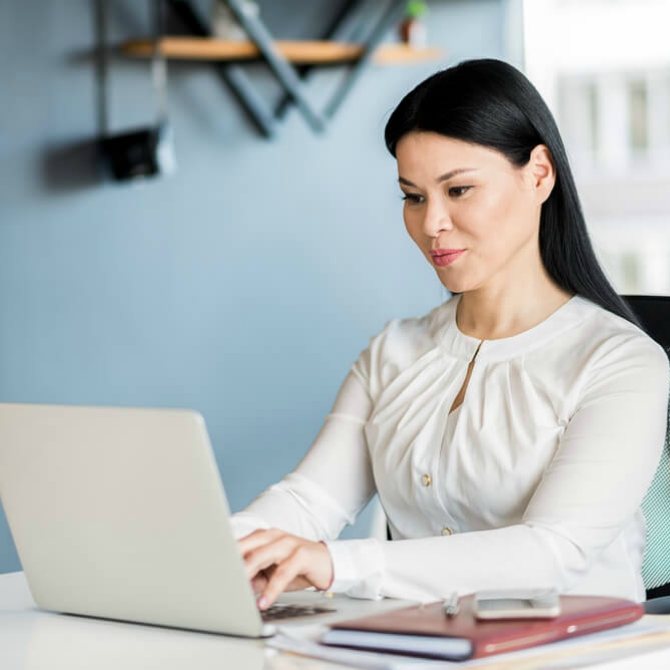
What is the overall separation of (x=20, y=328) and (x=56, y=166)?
1.50ft

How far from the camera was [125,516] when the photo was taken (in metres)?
1.09

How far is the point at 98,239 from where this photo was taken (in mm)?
3297

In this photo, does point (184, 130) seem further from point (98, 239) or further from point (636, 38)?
point (636, 38)

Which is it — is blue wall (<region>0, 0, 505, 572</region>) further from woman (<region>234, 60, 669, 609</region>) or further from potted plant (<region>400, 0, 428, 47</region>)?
A: woman (<region>234, 60, 669, 609</region>)

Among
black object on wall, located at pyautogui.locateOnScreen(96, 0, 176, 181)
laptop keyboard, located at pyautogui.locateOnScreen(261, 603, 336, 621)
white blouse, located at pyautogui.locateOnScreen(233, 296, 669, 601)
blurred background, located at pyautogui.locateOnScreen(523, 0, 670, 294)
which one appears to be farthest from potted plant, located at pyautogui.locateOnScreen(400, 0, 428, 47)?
blurred background, located at pyautogui.locateOnScreen(523, 0, 670, 294)

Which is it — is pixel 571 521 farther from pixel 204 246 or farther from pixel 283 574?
pixel 204 246

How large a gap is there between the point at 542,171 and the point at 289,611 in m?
0.73

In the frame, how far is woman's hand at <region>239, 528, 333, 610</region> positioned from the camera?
1139 millimetres

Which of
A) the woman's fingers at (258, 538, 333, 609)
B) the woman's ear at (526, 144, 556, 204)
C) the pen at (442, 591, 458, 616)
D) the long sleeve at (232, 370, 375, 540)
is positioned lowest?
the long sleeve at (232, 370, 375, 540)

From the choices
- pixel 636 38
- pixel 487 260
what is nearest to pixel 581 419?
pixel 487 260

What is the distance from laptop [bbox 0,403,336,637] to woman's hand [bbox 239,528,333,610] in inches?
1.5

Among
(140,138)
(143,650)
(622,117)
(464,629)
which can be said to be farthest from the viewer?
(622,117)

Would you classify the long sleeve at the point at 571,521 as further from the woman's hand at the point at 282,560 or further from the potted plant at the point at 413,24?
the potted plant at the point at 413,24

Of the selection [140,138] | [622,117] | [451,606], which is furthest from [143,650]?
[622,117]
